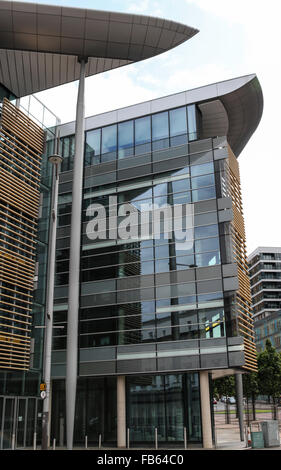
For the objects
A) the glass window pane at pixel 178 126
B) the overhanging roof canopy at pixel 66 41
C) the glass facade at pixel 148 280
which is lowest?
the glass facade at pixel 148 280

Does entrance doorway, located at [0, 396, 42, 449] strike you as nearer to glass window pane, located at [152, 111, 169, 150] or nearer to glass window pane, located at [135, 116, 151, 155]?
glass window pane, located at [135, 116, 151, 155]

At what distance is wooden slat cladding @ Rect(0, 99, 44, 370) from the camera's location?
25688mm

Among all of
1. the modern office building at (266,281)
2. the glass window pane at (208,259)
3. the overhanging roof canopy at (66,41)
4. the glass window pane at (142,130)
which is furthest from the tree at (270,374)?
the modern office building at (266,281)

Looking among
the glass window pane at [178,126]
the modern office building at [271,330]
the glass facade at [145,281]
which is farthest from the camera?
the modern office building at [271,330]

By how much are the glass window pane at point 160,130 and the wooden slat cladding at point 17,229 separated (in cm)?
805

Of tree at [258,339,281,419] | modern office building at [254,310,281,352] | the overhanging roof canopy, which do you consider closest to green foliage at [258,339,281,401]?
tree at [258,339,281,419]

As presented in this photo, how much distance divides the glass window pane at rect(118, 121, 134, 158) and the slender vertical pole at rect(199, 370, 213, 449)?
15972 millimetres

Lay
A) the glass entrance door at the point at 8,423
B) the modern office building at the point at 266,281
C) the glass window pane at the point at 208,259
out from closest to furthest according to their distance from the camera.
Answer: the glass entrance door at the point at 8,423 < the glass window pane at the point at 208,259 < the modern office building at the point at 266,281

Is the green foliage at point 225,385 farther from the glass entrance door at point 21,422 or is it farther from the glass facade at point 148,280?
the glass entrance door at point 21,422

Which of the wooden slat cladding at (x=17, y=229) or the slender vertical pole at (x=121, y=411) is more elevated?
the wooden slat cladding at (x=17, y=229)

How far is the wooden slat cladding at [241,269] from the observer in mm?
28000

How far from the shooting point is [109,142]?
113 ft

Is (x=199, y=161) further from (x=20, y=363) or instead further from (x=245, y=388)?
(x=245, y=388)
